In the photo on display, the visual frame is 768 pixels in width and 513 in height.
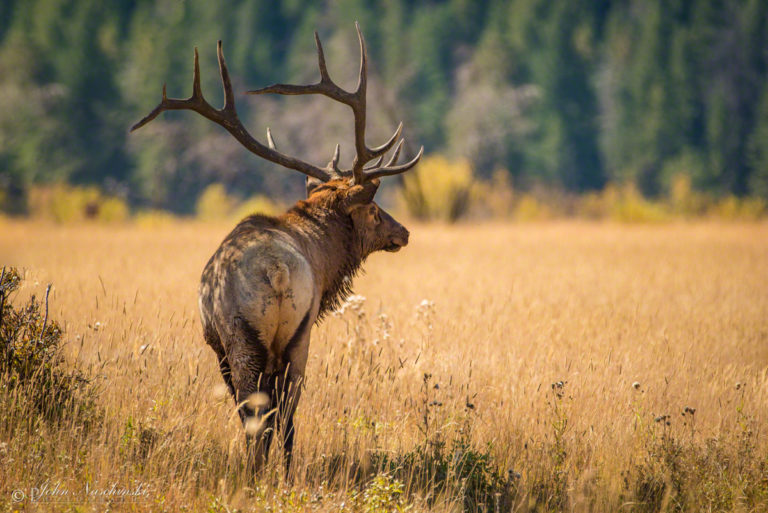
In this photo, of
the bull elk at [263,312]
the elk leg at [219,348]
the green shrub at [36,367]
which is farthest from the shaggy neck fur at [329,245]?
the green shrub at [36,367]

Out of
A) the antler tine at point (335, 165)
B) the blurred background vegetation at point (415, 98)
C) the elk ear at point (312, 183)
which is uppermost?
the blurred background vegetation at point (415, 98)

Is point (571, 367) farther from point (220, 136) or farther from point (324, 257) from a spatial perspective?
point (220, 136)

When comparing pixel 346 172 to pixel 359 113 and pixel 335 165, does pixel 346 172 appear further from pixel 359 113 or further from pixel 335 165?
pixel 359 113

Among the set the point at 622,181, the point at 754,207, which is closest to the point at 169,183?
the point at 622,181

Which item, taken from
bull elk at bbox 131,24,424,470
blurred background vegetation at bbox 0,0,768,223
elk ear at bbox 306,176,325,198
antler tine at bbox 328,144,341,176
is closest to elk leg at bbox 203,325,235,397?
bull elk at bbox 131,24,424,470

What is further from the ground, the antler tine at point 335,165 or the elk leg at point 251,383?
the antler tine at point 335,165

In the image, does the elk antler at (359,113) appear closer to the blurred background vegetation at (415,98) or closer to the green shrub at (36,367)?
the green shrub at (36,367)

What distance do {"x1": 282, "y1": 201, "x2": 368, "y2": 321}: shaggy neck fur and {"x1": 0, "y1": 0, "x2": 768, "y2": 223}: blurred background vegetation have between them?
113ft

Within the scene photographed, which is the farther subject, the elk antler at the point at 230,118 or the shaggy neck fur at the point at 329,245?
the elk antler at the point at 230,118

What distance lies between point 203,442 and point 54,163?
5327 centimetres

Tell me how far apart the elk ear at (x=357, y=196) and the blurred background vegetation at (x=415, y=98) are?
34295 millimetres

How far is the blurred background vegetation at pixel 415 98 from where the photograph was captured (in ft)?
162

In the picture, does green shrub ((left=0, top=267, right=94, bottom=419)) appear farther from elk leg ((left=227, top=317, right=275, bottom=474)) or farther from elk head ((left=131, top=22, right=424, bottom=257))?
elk head ((left=131, top=22, right=424, bottom=257))

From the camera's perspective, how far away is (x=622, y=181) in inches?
2312
